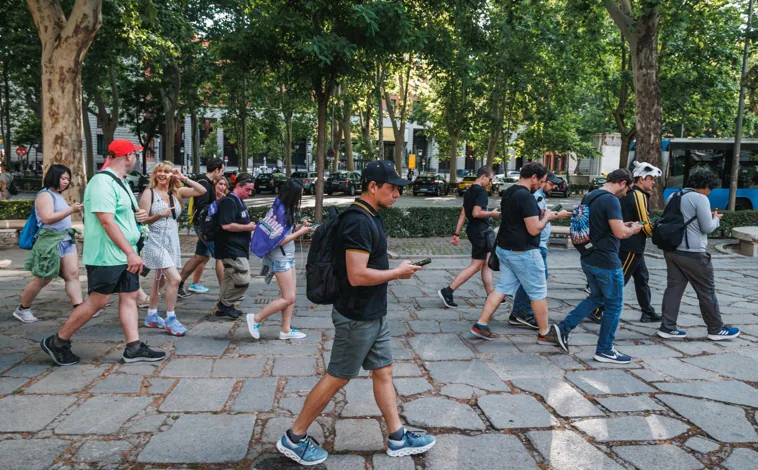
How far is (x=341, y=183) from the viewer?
3575 cm

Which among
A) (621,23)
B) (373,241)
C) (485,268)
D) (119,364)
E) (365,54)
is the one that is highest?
(621,23)

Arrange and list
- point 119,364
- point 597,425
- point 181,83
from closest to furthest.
→ point 597,425, point 119,364, point 181,83

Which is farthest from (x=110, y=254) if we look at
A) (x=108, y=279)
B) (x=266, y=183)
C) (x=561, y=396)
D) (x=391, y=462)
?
(x=266, y=183)

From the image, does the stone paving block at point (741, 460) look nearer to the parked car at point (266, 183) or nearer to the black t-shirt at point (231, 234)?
the black t-shirt at point (231, 234)

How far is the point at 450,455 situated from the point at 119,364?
289 centimetres

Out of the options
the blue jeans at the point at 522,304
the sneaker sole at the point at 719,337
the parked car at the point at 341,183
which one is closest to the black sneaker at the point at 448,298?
the blue jeans at the point at 522,304

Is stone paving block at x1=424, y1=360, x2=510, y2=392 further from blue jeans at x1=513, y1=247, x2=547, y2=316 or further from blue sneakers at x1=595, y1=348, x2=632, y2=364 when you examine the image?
blue jeans at x1=513, y1=247, x2=547, y2=316

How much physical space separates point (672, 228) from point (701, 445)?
2709 mm

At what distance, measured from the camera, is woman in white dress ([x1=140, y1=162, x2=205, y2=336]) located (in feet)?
18.6

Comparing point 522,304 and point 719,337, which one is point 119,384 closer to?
point 522,304

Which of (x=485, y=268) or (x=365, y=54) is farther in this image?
(x=365, y=54)

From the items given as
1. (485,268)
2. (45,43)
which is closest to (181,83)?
(45,43)

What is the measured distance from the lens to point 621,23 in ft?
52.6

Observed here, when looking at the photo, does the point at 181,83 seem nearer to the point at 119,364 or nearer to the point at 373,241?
the point at 119,364
